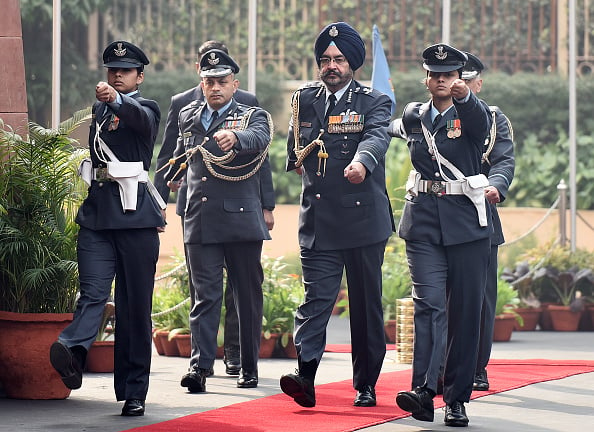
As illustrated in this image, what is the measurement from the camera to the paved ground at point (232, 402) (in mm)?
7426

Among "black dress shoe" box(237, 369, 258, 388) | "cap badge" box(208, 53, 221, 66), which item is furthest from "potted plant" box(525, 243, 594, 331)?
"cap badge" box(208, 53, 221, 66)

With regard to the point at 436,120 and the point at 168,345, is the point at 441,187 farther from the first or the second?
the point at 168,345

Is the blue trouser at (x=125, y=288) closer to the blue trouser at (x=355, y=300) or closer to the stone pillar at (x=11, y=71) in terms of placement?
the blue trouser at (x=355, y=300)

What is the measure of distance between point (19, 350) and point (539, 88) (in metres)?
11.1

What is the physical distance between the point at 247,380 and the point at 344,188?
4.83 feet

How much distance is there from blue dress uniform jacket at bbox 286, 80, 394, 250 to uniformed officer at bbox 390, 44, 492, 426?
47 cm

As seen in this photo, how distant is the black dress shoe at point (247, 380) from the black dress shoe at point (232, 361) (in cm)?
64

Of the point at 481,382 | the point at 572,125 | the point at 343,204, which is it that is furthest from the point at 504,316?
the point at 343,204

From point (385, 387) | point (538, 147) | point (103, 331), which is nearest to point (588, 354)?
point (385, 387)

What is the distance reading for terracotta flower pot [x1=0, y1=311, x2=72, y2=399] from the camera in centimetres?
823

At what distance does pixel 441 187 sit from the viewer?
7.58 meters

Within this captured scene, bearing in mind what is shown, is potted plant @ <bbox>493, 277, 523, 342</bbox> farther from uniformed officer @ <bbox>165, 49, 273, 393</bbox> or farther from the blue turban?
the blue turban

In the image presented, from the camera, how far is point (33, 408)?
26.1ft

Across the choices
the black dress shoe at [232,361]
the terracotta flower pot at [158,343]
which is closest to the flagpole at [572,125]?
the terracotta flower pot at [158,343]
